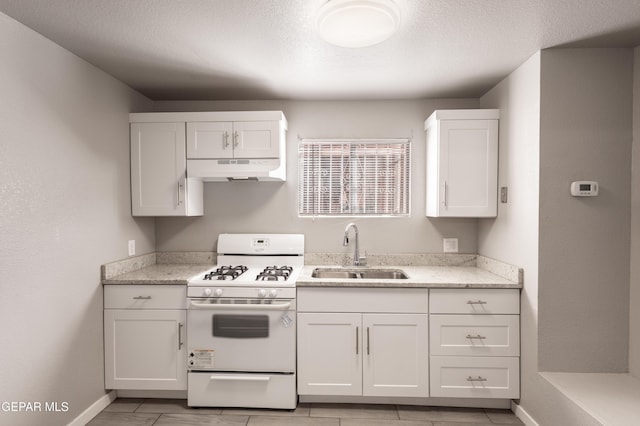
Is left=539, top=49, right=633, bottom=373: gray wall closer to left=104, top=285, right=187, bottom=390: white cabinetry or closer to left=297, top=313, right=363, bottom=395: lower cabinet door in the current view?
left=297, top=313, right=363, bottom=395: lower cabinet door

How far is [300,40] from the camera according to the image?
200 cm

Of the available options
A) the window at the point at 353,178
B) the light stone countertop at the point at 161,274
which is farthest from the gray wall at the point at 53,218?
the window at the point at 353,178

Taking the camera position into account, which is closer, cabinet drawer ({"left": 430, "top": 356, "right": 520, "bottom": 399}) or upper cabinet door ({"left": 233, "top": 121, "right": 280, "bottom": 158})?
cabinet drawer ({"left": 430, "top": 356, "right": 520, "bottom": 399})

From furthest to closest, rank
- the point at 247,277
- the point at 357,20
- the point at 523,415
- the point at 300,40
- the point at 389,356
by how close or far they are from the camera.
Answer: the point at 247,277 → the point at 389,356 → the point at 523,415 → the point at 300,40 → the point at 357,20

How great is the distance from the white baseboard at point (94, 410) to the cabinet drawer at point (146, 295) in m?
0.63

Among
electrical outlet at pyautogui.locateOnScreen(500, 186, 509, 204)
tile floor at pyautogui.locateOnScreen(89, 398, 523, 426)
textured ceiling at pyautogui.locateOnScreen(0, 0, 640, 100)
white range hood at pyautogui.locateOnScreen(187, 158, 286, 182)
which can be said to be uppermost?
textured ceiling at pyautogui.locateOnScreen(0, 0, 640, 100)

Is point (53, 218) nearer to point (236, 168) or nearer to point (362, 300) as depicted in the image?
point (236, 168)

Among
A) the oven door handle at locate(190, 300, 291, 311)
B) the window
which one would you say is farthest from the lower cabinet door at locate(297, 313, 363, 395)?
the window

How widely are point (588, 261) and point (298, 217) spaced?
2.11 meters

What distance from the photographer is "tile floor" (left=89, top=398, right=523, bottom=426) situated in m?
2.29

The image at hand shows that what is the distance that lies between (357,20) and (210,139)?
1600 millimetres

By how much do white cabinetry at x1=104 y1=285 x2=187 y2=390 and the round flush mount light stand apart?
1.90 m

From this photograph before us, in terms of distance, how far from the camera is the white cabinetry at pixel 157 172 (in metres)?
2.79

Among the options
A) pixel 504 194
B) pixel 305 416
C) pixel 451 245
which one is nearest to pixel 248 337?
pixel 305 416
